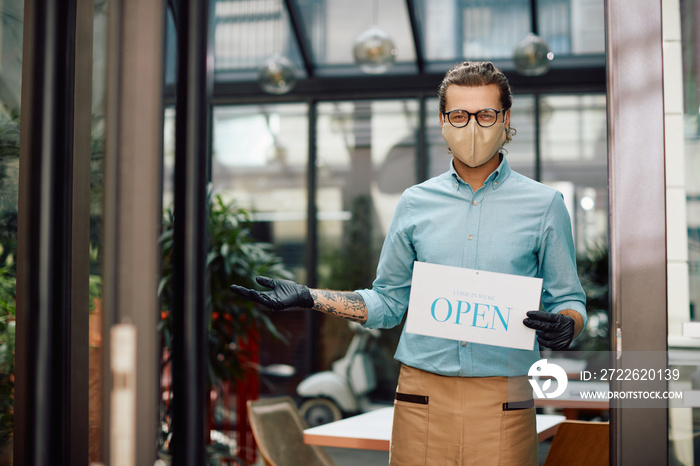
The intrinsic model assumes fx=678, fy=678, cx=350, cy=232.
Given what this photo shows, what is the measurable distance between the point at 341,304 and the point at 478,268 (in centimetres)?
36

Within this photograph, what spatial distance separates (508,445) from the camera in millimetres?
1582

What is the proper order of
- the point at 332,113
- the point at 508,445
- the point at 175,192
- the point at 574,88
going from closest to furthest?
the point at 175,192, the point at 508,445, the point at 574,88, the point at 332,113

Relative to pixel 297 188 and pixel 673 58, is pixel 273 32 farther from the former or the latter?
pixel 673 58

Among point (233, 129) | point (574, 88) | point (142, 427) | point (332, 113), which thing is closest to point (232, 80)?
point (233, 129)

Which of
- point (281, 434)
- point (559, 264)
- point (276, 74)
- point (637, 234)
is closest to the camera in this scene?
point (637, 234)

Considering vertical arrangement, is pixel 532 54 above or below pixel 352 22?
below

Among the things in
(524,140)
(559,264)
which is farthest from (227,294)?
(524,140)

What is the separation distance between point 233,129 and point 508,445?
5263 mm

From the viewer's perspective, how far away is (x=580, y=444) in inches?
93.8

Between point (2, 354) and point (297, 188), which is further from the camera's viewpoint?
point (297, 188)

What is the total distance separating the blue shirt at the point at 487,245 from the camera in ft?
5.32

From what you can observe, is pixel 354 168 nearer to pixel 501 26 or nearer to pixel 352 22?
pixel 352 22

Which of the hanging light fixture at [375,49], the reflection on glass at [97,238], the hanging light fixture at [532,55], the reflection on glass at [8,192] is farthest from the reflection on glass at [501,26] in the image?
the reflection on glass at [97,238]

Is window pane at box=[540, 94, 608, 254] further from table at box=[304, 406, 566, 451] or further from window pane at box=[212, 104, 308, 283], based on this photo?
table at box=[304, 406, 566, 451]
